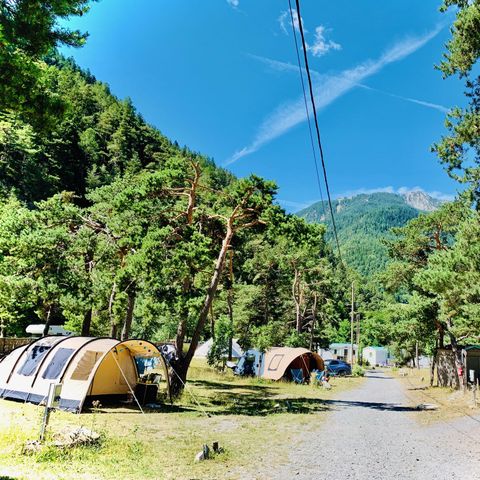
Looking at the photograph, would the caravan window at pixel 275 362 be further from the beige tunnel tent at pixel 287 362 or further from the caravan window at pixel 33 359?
the caravan window at pixel 33 359

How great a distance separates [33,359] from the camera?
13.4 metres

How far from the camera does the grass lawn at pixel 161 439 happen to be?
677cm

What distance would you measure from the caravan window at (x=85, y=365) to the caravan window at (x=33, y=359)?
148 centimetres

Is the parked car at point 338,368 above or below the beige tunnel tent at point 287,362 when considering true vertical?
below

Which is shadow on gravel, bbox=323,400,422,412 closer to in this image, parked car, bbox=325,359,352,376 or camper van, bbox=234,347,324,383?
camper van, bbox=234,347,324,383

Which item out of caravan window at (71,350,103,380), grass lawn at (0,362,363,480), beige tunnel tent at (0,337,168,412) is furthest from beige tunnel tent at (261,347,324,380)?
caravan window at (71,350,103,380)

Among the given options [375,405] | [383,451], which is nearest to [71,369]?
[383,451]

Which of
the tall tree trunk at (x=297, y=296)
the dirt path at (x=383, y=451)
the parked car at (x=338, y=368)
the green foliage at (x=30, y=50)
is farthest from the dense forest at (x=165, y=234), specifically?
the parked car at (x=338, y=368)

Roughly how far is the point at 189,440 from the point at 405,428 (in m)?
6.67

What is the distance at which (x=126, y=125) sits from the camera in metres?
81.3

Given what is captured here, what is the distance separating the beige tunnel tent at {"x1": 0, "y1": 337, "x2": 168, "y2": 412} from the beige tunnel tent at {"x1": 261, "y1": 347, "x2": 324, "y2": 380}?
15577mm

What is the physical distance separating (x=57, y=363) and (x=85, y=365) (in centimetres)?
83

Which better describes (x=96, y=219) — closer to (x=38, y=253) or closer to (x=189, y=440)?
(x=38, y=253)

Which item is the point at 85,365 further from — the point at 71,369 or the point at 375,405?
the point at 375,405
